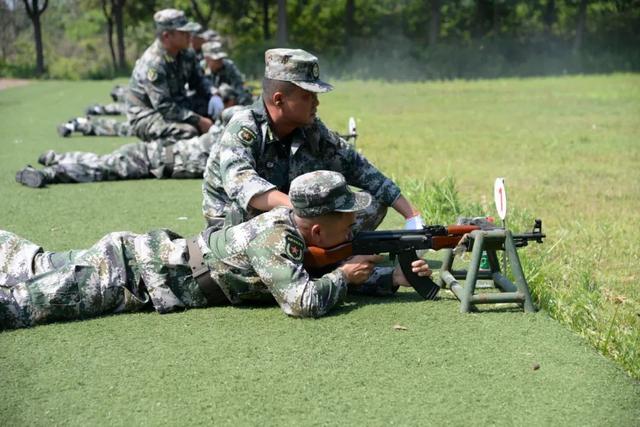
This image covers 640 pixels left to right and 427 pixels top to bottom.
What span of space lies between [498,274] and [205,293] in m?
1.56

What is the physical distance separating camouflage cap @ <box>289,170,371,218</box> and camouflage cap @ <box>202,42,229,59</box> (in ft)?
34.2

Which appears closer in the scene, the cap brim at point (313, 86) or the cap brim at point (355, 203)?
the cap brim at point (355, 203)

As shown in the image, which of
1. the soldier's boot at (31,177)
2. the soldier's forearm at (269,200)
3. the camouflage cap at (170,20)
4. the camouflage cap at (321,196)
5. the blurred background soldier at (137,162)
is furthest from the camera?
the camouflage cap at (170,20)

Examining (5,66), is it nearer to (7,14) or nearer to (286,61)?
(7,14)

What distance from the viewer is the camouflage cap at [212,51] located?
14195mm

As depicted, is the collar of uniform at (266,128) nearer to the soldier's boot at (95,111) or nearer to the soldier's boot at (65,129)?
the soldier's boot at (65,129)

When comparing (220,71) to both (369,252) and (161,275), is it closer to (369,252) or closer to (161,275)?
(161,275)

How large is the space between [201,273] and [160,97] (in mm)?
6129

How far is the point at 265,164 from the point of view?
5.07 meters

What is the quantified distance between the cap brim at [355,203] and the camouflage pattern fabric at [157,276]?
26 centimetres

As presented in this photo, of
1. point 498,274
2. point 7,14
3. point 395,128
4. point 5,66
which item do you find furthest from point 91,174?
point 7,14

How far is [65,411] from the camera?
3.28m

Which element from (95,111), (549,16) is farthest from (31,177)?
(549,16)

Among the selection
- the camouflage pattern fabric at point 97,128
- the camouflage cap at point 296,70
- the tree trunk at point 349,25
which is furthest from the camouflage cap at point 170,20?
the tree trunk at point 349,25
